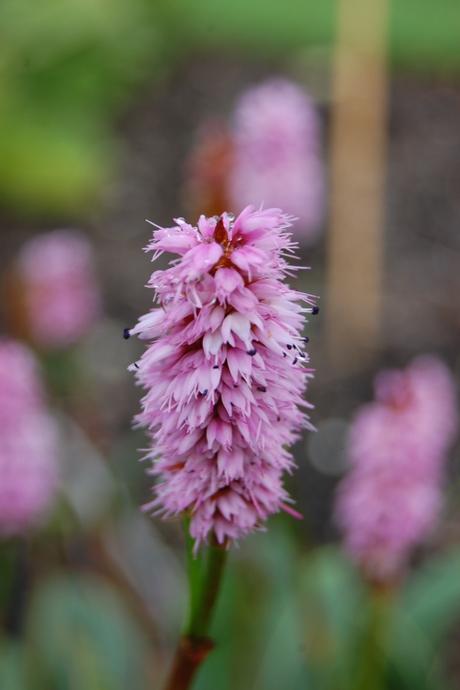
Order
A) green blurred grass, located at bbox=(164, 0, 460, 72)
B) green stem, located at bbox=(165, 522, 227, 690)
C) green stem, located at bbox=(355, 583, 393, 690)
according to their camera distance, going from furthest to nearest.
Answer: green blurred grass, located at bbox=(164, 0, 460, 72) < green stem, located at bbox=(355, 583, 393, 690) < green stem, located at bbox=(165, 522, 227, 690)

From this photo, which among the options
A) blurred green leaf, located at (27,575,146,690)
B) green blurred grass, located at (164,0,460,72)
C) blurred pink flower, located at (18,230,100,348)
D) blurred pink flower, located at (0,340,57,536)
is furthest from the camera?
green blurred grass, located at (164,0,460,72)

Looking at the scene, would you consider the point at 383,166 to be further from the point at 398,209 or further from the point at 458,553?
the point at 458,553

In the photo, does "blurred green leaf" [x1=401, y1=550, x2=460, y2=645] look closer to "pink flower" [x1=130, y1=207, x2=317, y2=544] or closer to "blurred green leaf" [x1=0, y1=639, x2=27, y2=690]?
"blurred green leaf" [x1=0, y1=639, x2=27, y2=690]

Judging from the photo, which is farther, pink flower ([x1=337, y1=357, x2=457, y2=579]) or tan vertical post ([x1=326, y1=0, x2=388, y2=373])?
tan vertical post ([x1=326, y1=0, x2=388, y2=373])

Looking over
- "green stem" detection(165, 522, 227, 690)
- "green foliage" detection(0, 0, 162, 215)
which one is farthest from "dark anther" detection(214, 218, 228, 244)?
"green foliage" detection(0, 0, 162, 215)

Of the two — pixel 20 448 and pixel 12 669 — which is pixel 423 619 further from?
pixel 20 448
